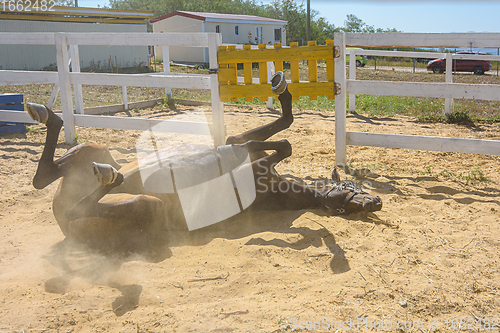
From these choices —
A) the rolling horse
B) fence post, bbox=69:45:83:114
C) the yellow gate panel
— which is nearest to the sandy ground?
the rolling horse

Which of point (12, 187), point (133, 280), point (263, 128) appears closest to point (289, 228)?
point (263, 128)

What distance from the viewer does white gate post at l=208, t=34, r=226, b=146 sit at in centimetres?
464

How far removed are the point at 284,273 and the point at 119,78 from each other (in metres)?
4.15

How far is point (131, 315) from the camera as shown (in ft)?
6.56

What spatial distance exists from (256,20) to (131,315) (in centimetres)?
3106

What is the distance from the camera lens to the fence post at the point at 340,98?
4.32 meters

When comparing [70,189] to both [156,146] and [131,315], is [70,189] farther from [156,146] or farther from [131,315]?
[156,146]

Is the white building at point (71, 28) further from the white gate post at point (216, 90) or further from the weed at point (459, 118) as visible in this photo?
the weed at point (459, 118)

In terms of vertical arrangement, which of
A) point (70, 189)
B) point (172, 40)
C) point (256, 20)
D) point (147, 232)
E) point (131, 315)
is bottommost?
point (131, 315)

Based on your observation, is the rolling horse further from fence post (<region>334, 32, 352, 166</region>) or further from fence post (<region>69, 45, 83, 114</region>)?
fence post (<region>69, 45, 83, 114</region>)

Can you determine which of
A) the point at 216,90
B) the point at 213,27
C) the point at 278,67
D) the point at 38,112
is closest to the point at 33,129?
the point at 216,90

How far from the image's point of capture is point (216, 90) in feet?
15.6

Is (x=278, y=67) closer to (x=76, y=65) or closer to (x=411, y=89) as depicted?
(x=411, y=89)

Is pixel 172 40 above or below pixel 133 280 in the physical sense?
above
